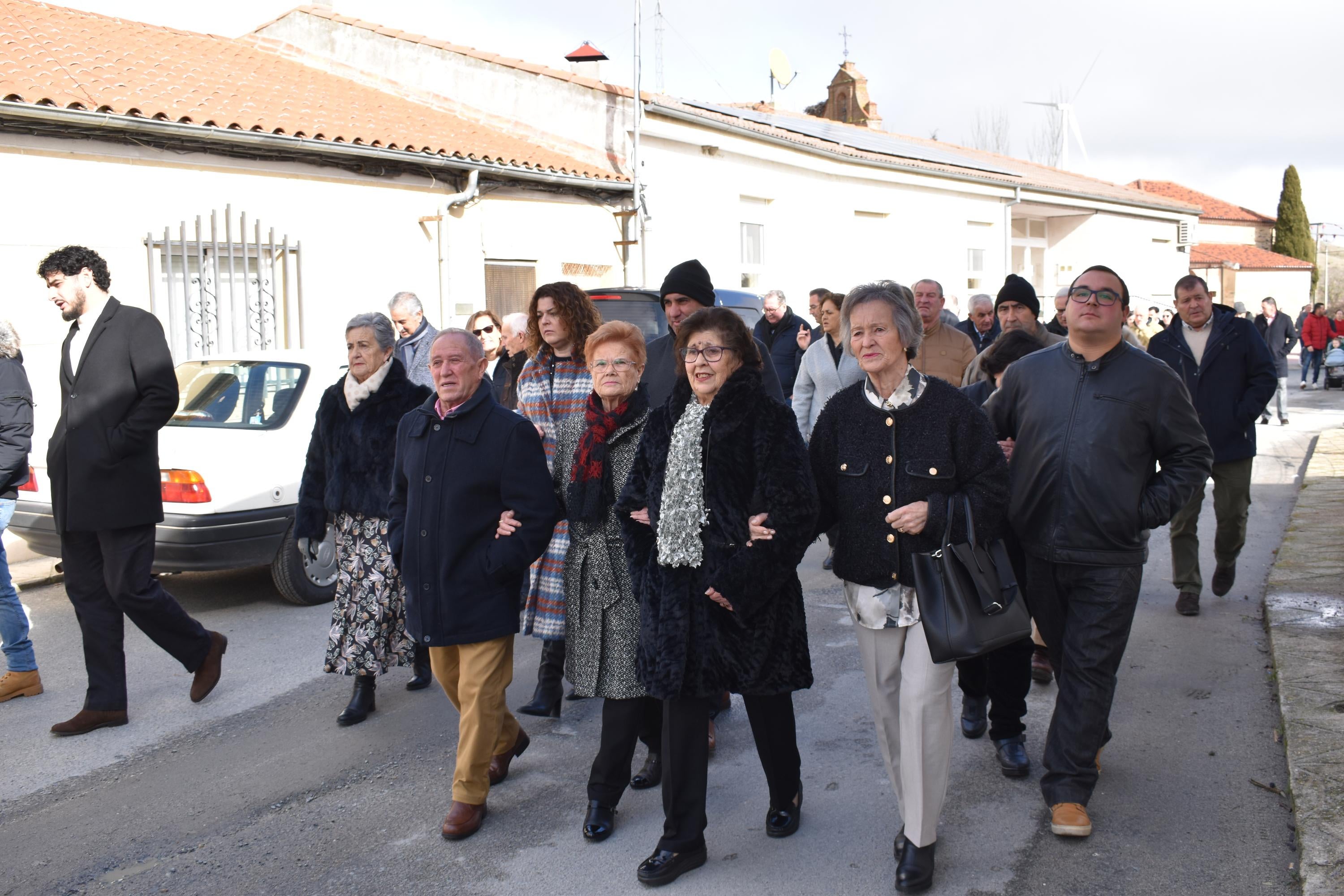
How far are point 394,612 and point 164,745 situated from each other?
3.70ft

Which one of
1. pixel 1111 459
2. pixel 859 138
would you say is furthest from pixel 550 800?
pixel 859 138

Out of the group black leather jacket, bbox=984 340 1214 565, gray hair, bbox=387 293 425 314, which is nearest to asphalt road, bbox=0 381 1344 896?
black leather jacket, bbox=984 340 1214 565

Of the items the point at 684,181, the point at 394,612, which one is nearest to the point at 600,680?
the point at 394,612

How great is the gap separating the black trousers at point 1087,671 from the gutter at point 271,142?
9697mm

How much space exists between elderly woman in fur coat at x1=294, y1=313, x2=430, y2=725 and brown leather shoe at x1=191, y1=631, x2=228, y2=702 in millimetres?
749

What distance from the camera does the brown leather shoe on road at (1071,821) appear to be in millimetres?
3740

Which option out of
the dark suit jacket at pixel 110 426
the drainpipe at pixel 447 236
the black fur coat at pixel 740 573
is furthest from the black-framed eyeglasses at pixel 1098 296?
the drainpipe at pixel 447 236

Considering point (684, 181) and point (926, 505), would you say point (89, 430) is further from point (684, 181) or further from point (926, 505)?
point (684, 181)

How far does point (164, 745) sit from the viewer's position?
4895mm

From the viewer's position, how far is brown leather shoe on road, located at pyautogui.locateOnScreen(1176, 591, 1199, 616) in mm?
6652

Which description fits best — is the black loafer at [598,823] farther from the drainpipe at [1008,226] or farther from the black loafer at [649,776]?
the drainpipe at [1008,226]

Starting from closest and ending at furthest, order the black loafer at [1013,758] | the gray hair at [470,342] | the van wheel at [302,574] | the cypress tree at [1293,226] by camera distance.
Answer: the gray hair at [470,342]
the black loafer at [1013,758]
the van wheel at [302,574]
the cypress tree at [1293,226]

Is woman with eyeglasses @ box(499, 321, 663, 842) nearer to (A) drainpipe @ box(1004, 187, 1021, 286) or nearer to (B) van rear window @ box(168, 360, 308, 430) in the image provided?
(B) van rear window @ box(168, 360, 308, 430)

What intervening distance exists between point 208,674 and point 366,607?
105 centimetres
